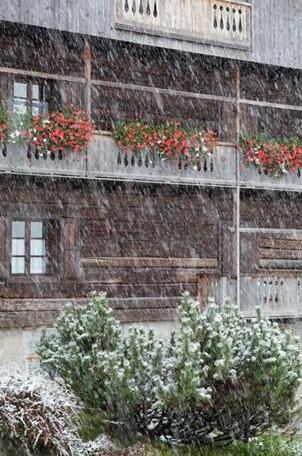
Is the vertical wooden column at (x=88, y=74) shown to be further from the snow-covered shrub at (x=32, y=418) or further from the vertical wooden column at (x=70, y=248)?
the snow-covered shrub at (x=32, y=418)

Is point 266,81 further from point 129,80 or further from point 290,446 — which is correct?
point 290,446

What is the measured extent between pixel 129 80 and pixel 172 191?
8.36ft

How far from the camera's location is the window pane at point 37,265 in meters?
20.1

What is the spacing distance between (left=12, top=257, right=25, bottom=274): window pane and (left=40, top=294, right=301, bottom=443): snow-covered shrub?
640 centimetres

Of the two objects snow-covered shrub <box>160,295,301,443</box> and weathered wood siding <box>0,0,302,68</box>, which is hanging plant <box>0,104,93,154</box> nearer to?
weathered wood siding <box>0,0,302,68</box>

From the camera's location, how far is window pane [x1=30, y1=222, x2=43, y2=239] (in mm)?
20172

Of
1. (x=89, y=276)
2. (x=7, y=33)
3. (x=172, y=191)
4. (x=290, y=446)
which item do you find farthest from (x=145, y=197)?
(x=290, y=446)

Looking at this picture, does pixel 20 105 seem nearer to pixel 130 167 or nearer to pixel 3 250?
pixel 130 167

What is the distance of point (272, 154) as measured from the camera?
71.0 feet

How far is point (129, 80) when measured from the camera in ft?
72.0

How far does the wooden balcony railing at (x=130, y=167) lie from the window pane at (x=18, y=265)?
215cm

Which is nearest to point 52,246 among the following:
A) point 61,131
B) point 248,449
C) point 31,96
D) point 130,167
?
point 130,167

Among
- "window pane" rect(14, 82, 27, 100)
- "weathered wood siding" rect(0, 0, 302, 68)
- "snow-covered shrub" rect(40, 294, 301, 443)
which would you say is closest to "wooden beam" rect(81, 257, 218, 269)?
"window pane" rect(14, 82, 27, 100)

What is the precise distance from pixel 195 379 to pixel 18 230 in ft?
28.0
